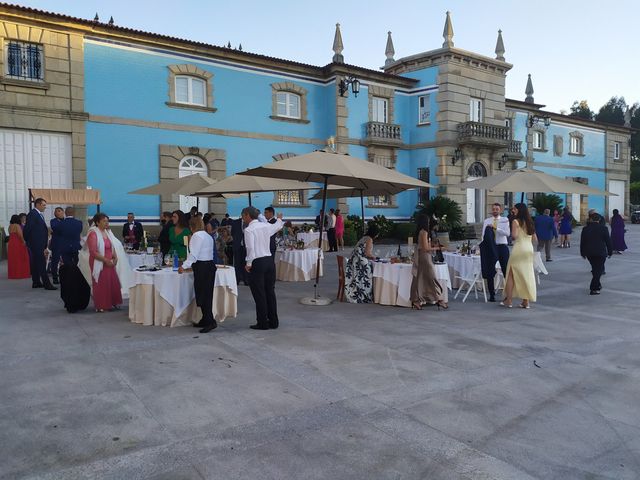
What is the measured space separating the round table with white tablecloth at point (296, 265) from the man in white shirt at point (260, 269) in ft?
18.7

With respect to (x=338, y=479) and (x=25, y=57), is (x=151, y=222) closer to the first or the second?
(x=25, y=57)

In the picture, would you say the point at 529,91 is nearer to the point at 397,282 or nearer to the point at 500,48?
the point at 500,48

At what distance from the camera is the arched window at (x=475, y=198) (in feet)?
90.7

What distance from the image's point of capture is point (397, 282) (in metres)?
9.59

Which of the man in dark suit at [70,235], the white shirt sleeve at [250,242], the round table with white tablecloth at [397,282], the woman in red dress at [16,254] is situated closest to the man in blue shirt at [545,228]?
the round table with white tablecloth at [397,282]

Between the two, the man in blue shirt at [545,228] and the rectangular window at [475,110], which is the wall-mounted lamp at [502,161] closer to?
the rectangular window at [475,110]

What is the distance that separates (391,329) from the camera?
7.65 metres

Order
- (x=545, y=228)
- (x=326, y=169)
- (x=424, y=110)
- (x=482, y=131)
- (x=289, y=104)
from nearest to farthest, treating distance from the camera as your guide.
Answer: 1. (x=326, y=169)
2. (x=545, y=228)
3. (x=289, y=104)
4. (x=482, y=131)
5. (x=424, y=110)

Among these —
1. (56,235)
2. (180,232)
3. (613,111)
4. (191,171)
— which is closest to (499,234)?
(180,232)

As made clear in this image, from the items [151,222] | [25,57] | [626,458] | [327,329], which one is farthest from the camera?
[151,222]

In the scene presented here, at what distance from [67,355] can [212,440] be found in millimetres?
3127

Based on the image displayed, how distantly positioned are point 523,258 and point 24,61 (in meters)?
17.1

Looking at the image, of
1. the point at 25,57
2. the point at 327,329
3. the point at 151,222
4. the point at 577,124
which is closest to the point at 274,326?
the point at 327,329

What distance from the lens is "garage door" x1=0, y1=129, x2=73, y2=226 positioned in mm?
16969
